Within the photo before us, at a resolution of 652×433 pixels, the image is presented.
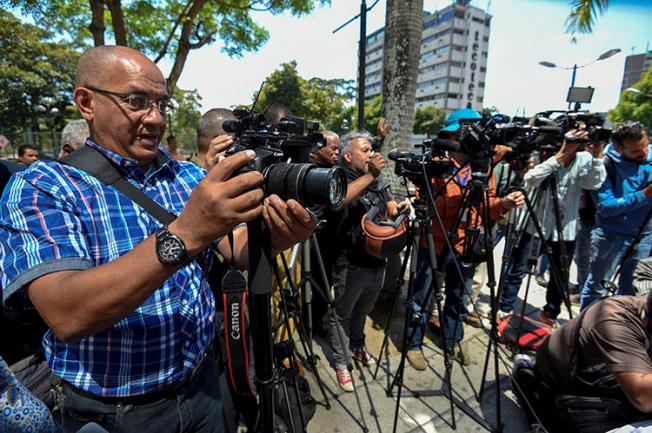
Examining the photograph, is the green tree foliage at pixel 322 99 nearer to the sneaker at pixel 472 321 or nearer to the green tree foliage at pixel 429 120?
the green tree foliage at pixel 429 120

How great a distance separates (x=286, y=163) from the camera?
0.98 m

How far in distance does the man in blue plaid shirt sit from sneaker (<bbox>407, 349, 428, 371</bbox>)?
2159mm

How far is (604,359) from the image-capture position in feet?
6.08

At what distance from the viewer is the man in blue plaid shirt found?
79cm

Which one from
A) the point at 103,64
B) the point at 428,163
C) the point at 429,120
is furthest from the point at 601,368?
the point at 429,120

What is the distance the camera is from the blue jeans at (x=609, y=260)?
3.46 metres

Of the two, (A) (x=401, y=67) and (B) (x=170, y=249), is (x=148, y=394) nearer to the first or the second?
(B) (x=170, y=249)

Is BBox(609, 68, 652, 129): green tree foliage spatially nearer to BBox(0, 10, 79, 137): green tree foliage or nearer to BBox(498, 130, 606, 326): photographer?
BBox(498, 130, 606, 326): photographer

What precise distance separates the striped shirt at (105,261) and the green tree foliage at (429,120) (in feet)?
150

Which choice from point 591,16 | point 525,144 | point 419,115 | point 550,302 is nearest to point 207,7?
point 591,16

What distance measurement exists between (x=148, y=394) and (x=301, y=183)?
3.17 feet

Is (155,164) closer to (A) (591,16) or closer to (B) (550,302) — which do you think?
(B) (550,302)

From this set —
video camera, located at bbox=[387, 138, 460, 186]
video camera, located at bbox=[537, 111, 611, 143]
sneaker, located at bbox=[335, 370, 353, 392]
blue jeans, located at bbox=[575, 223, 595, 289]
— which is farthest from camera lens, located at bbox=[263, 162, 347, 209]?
blue jeans, located at bbox=[575, 223, 595, 289]

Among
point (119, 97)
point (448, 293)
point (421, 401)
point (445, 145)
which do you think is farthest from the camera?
point (448, 293)
